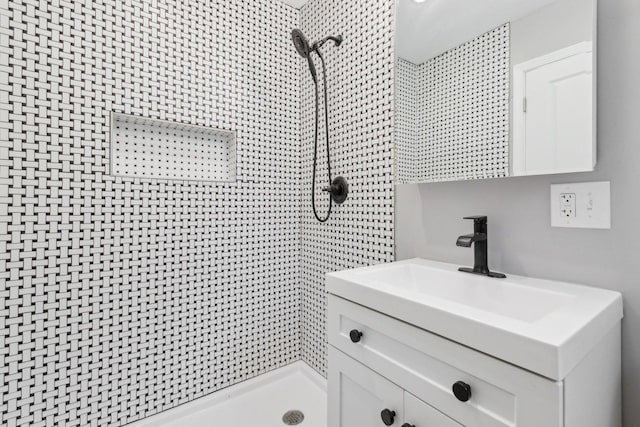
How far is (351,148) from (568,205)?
0.95 m

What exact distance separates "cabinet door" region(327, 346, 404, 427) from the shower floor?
0.61m

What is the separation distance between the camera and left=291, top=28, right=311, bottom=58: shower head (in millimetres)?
1669

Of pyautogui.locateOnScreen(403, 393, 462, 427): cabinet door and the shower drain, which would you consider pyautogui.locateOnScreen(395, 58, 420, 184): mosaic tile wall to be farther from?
the shower drain

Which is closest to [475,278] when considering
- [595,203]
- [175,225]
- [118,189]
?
[595,203]

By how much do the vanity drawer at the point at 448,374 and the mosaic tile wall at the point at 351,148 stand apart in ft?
1.76

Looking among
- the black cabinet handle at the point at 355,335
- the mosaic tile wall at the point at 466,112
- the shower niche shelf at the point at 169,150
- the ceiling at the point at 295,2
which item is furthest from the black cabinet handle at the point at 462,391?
the ceiling at the point at 295,2

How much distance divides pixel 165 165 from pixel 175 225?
1.09 ft

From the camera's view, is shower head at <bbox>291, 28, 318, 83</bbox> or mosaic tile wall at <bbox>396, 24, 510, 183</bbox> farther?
shower head at <bbox>291, 28, 318, 83</bbox>

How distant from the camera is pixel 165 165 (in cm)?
162

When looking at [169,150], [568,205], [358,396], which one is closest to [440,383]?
[358,396]

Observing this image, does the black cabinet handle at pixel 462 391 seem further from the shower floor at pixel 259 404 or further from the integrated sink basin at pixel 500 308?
the shower floor at pixel 259 404

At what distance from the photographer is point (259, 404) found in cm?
168

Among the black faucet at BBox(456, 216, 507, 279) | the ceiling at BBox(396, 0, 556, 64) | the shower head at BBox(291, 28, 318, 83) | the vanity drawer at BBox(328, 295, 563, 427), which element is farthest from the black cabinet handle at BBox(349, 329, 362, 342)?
the shower head at BBox(291, 28, 318, 83)

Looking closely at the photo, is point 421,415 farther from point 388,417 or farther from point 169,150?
point 169,150
